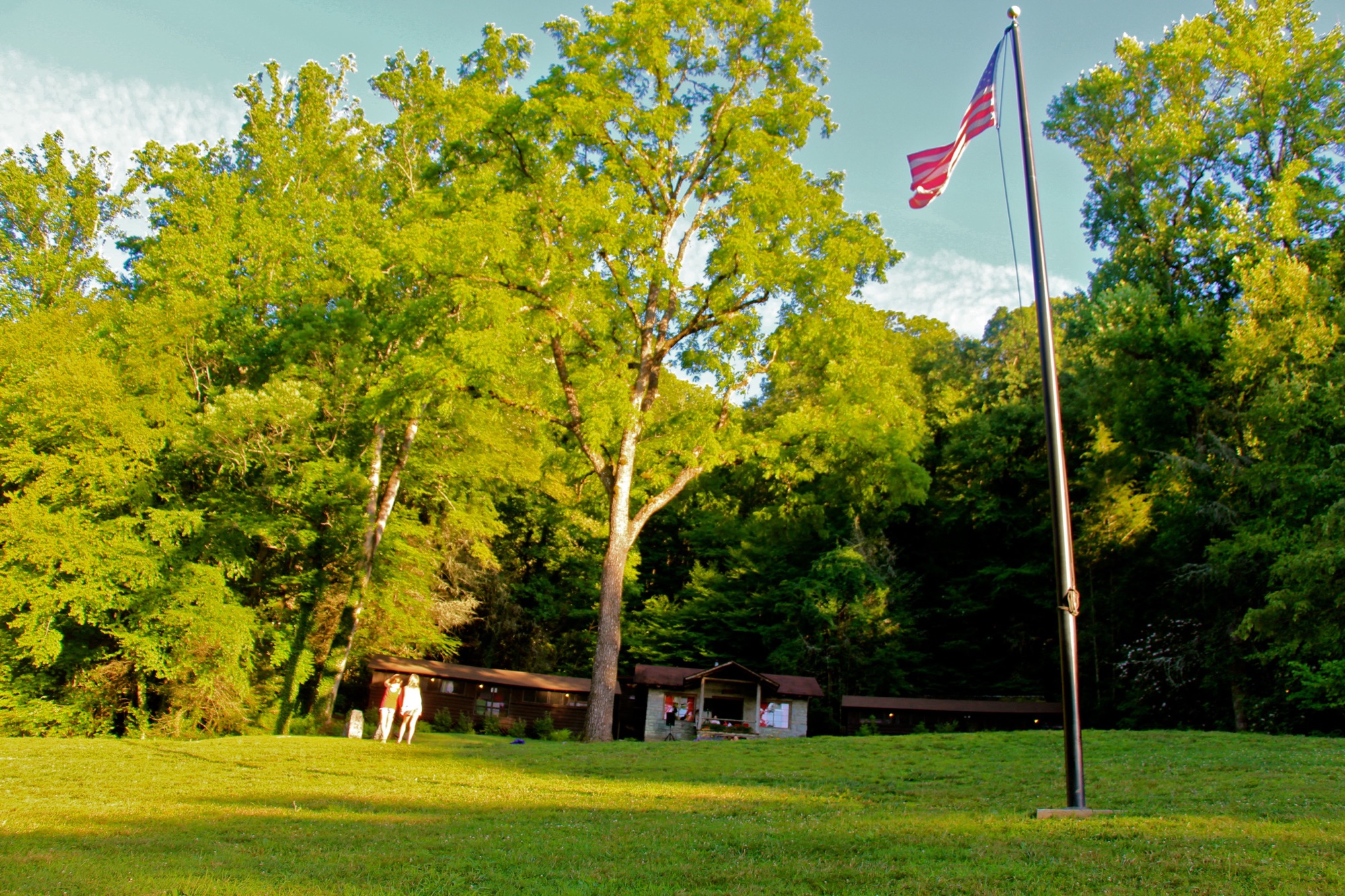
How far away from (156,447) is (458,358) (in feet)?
29.5

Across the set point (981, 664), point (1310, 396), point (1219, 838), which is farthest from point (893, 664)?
point (1219, 838)

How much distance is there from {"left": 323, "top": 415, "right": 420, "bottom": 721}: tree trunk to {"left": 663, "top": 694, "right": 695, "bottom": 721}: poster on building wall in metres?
11.2

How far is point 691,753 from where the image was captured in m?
13.7

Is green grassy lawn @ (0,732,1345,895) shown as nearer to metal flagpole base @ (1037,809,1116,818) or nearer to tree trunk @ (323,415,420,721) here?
metal flagpole base @ (1037,809,1116,818)

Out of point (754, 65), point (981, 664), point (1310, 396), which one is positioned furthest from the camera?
point (981, 664)

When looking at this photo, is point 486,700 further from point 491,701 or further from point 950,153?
point 950,153

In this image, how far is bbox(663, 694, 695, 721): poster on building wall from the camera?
30842mm

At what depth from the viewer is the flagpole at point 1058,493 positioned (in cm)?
755

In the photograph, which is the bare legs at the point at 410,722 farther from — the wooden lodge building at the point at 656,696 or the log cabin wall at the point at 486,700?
the log cabin wall at the point at 486,700

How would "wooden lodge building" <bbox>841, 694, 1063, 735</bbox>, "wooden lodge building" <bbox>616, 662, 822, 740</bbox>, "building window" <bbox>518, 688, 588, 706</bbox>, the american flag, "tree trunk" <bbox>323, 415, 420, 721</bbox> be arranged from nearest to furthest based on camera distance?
the american flag → "tree trunk" <bbox>323, 415, 420, 721</bbox> → "wooden lodge building" <bbox>616, 662, 822, 740</bbox> → "wooden lodge building" <bbox>841, 694, 1063, 735</bbox> → "building window" <bbox>518, 688, 588, 706</bbox>

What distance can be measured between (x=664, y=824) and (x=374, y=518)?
19562mm

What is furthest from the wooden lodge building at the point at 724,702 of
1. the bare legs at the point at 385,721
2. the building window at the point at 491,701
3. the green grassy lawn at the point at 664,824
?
the green grassy lawn at the point at 664,824

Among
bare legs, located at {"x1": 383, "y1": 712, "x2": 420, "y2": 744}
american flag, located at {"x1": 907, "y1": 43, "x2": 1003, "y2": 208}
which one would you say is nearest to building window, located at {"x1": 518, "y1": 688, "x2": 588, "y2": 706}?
bare legs, located at {"x1": 383, "y1": 712, "x2": 420, "y2": 744}

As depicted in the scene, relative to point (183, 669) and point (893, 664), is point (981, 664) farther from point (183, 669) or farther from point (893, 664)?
point (183, 669)
